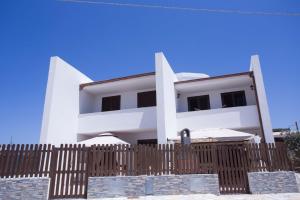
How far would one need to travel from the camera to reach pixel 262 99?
1267cm

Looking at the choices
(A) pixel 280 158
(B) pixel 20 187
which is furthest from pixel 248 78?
(B) pixel 20 187

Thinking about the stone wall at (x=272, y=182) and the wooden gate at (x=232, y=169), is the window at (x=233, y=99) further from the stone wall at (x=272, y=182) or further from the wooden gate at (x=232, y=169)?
the stone wall at (x=272, y=182)

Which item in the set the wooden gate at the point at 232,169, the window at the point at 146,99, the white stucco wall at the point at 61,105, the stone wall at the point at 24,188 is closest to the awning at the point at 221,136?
the wooden gate at the point at 232,169

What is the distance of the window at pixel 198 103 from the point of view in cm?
1634

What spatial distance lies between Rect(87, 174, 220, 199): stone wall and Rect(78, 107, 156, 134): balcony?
17.9 feet

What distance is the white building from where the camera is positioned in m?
13.0

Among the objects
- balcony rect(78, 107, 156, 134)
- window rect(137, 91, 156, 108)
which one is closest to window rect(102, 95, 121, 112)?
window rect(137, 91, 156, 108)

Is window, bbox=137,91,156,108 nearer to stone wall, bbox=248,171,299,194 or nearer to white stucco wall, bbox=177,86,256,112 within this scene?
white stucco wall, bbox=177,86,256,112

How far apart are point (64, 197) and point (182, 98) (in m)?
11.2

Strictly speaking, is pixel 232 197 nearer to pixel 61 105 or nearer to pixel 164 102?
pixel 164 102

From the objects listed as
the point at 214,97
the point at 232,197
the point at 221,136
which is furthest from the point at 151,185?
the point at 214,97

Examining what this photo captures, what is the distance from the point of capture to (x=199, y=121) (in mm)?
14336

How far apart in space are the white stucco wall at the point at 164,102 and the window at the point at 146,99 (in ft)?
6.50

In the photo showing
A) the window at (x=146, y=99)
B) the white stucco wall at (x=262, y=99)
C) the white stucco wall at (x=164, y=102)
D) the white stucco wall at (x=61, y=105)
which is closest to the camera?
the white stucco wall at (x=262, y=99)
